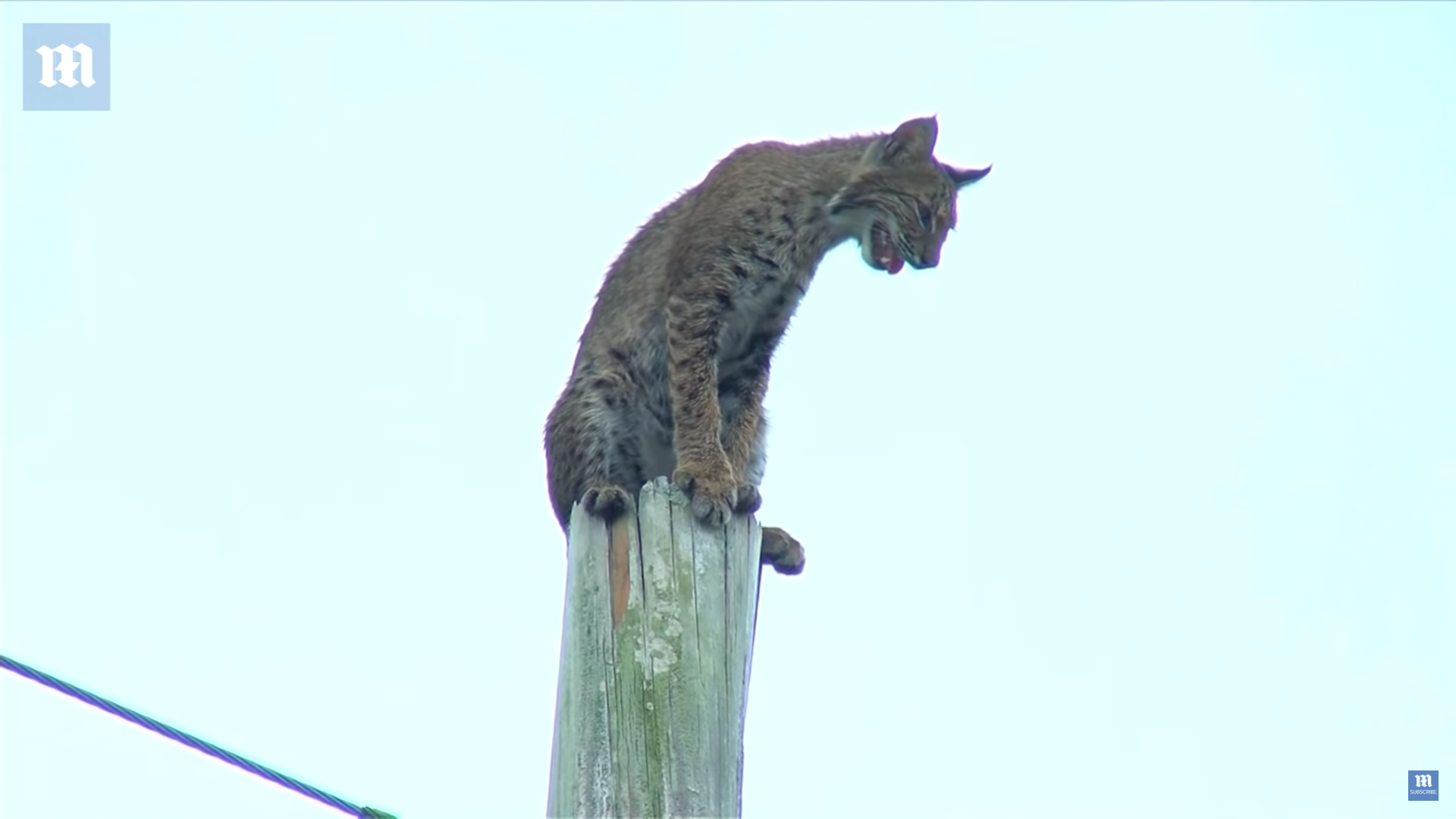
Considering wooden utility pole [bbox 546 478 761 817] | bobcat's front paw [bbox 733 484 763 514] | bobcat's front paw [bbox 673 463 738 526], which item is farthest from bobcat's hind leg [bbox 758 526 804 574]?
wooden utility pole [bbox 546 478 761 817]

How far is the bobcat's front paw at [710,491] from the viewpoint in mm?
4605

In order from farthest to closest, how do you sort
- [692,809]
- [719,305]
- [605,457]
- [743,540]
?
1. [719,305]
2. [605,457]
3. [743,540]
4. [692,809]

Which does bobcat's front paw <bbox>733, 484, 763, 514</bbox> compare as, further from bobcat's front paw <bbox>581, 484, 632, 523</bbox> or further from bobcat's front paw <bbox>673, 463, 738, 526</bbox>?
bobcat's front paw <bbox>581, 484, 632, 523</bbox>

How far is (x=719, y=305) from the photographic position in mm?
7305

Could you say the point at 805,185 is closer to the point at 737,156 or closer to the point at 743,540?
the point at 737,156

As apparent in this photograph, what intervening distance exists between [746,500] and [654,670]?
1400mm

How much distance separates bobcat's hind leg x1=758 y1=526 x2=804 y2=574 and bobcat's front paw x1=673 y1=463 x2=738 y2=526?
1.53ft

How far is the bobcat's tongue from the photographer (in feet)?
26.0

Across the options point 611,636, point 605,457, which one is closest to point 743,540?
point 611,636

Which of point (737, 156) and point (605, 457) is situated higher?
point (737, 156)

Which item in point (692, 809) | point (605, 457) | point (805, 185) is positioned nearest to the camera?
point (692, 809)

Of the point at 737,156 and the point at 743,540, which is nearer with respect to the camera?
the point at 743,540

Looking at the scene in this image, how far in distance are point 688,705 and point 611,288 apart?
3875 millimetres

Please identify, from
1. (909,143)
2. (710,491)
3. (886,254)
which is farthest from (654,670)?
(909,143)
